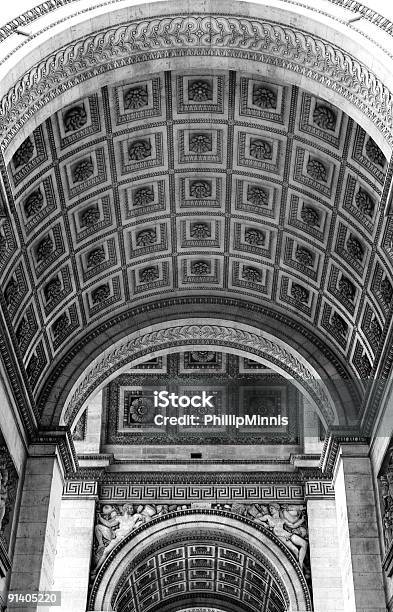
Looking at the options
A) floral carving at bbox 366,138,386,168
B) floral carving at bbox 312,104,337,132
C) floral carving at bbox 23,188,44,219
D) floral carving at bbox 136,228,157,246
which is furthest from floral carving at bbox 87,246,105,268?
floral carving at bbox 366,138,386,168

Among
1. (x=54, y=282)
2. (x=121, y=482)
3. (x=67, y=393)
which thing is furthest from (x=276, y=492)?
(x=54, y=282)

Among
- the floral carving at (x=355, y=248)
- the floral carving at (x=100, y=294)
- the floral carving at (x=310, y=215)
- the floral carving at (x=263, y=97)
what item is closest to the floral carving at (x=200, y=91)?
the floral carving at (x=263, y=97)

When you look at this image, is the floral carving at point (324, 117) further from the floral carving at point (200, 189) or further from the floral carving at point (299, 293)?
the floral carving at point (299, 293)

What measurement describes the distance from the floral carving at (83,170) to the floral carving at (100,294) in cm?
368

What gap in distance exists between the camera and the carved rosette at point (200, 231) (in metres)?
22.2

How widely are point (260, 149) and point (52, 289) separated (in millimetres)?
6017

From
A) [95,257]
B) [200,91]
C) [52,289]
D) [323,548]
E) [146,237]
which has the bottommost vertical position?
[323,548]

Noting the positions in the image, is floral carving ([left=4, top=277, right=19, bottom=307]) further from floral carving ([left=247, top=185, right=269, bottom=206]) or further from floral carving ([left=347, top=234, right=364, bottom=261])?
floral carving ([left=347, top=234, right=364, bottom=261])

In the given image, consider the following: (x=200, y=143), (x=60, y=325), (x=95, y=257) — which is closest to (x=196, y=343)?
(x=60, y=325)

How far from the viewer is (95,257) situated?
2175 cm

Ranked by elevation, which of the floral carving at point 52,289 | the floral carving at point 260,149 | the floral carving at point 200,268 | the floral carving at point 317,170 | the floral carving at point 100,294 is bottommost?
the floral carving at point 52,289

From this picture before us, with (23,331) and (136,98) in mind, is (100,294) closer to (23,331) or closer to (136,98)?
(23,331)

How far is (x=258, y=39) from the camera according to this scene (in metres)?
17.3

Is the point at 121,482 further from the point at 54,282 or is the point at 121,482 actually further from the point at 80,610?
the point at 54,282
